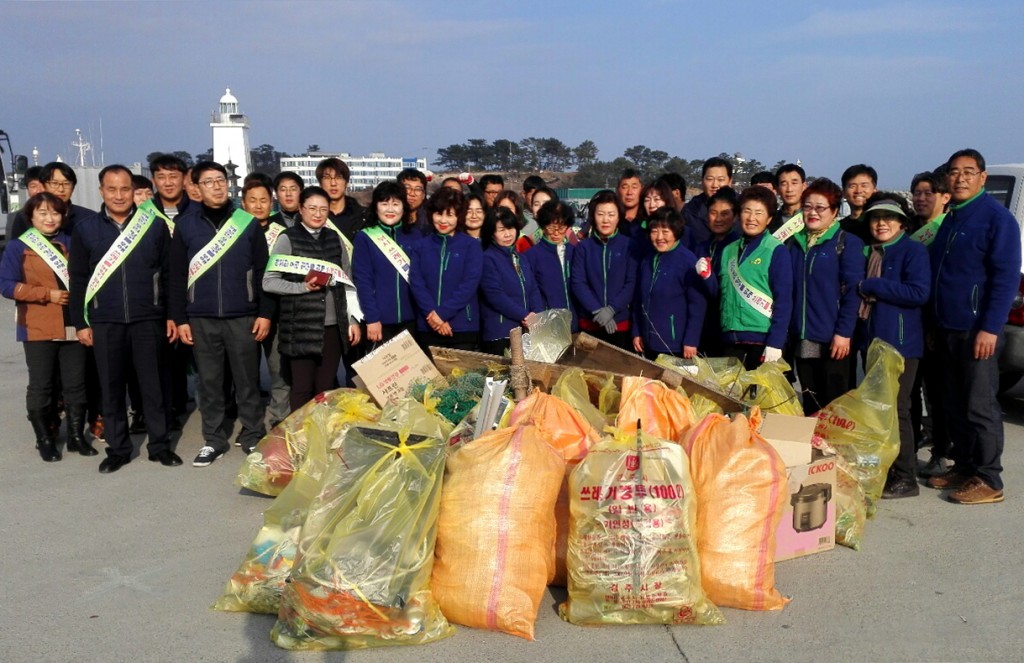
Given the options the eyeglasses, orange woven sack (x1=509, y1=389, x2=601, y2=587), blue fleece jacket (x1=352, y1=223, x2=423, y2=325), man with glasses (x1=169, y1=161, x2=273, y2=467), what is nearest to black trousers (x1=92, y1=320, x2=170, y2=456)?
man with glasses (x1=169, y1=161, x2=273, y2=467)

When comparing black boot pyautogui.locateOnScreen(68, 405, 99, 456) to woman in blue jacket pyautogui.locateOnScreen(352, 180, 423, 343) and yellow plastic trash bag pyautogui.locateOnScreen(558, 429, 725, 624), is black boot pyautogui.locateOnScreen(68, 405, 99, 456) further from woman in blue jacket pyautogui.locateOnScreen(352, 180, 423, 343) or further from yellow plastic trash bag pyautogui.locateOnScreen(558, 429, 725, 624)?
yellow plastic trash bag pyautogui.locateOnScreen(558, 429, 725, 624)

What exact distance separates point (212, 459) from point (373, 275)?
1.68 metres

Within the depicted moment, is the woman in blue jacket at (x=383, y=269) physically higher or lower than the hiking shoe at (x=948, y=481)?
higher

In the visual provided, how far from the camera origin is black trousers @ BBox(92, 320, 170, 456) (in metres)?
5.52

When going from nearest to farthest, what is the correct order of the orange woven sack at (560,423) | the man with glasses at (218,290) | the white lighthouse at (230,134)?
1. the orange woven sack at (560,423)
2. the man with glasses at (218,290)
3. the white lighthouse at (230,134)

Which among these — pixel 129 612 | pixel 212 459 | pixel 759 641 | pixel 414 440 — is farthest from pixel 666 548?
pixel 212 459

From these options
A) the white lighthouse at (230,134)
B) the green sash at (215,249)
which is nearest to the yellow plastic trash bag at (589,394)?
the green sash at (215,249)

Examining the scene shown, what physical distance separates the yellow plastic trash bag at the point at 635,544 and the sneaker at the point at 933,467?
2643 mm

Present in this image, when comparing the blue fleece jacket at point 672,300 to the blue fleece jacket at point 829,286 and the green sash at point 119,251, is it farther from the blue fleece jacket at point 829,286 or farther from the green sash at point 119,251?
the green sash at point 119,251

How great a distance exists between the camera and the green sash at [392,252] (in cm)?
582

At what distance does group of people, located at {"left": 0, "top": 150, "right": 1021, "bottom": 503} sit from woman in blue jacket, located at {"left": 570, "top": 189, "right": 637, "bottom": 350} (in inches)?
0.6

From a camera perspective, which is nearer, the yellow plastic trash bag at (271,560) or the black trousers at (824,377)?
the yellow plastic trash bag at (271,560)

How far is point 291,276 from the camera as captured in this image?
569 cm

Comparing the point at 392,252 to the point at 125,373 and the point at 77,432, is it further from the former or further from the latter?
the point at 77,432
